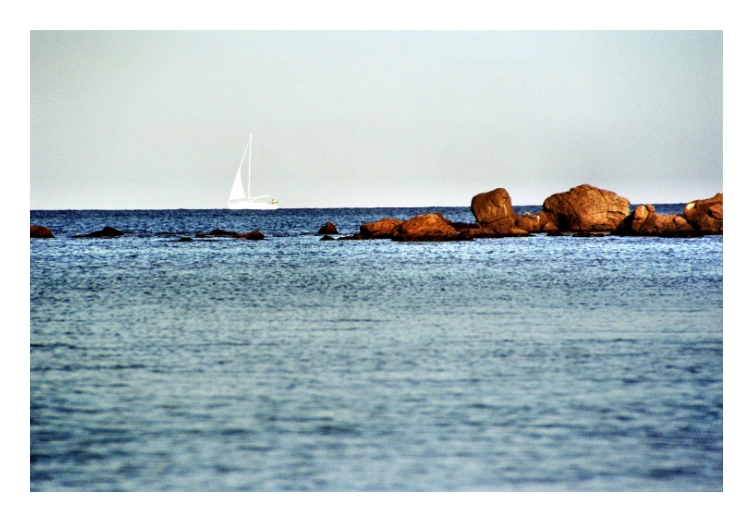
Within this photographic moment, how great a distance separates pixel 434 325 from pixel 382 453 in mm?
7978

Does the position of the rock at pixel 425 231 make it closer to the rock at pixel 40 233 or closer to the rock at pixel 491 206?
the rock at pixel 491 206

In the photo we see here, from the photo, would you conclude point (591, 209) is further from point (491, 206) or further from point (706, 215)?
point (706, 215)

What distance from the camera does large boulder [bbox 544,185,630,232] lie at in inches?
2368

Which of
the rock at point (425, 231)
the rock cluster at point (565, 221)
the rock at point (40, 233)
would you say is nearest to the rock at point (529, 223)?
the rock cluster at point (565, 221)

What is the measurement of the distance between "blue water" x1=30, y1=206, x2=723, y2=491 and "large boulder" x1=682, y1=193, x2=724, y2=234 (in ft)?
103

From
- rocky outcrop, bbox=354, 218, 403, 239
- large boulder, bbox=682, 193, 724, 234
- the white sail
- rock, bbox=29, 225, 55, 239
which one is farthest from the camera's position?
the white sail

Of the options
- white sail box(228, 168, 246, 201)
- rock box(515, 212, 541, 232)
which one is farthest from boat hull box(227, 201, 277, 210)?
rock box(515, 212, 541, 232)

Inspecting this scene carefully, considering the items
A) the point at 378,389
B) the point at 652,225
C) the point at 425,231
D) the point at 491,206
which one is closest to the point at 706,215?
the point at 652,225

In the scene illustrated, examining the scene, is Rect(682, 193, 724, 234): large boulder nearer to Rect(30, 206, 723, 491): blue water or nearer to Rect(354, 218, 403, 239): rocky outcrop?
Rect(354, 218, 403, 239): rocky outcrop

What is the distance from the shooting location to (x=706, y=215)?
173 ft

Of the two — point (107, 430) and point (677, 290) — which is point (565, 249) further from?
point (107, 430)

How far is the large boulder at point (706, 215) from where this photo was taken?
52.2 m

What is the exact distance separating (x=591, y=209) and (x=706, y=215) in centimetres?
912
